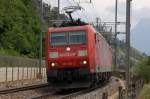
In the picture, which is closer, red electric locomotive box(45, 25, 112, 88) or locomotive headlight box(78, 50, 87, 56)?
red electric locomotive box(45, 25, 112, 88)

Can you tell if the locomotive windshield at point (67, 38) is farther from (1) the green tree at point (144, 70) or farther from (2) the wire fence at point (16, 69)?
(1) the green tree at point (144, 70)

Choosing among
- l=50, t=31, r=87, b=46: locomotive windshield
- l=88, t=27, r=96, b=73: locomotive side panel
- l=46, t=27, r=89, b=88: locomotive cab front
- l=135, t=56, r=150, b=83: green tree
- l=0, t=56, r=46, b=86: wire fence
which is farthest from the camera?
l=135, t=56, r=150, b=83: green tree

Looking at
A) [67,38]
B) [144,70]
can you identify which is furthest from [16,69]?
[67,38]

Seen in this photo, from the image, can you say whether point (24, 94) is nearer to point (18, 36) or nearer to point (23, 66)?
point (23, 66)

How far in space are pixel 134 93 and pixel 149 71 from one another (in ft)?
107

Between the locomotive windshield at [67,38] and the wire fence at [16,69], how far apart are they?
38.7 feet

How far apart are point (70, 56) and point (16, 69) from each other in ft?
54.9

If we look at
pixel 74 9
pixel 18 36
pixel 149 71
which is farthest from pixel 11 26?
pixel 74 9

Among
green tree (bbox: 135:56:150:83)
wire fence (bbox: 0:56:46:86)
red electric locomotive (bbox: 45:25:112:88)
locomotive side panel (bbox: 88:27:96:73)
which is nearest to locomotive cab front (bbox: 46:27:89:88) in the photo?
red electric locomotive (bbox: 45:25:112:88)

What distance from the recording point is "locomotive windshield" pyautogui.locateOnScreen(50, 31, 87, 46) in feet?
94.9

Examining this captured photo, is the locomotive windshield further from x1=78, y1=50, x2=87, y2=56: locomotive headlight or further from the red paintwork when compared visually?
x1=78, y1=50, x2=87, y2=56: locomotive headlight

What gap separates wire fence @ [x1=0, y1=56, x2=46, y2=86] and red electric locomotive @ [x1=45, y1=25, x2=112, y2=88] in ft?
39.0

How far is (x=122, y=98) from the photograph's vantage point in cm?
1786

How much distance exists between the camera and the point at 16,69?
44594mm
